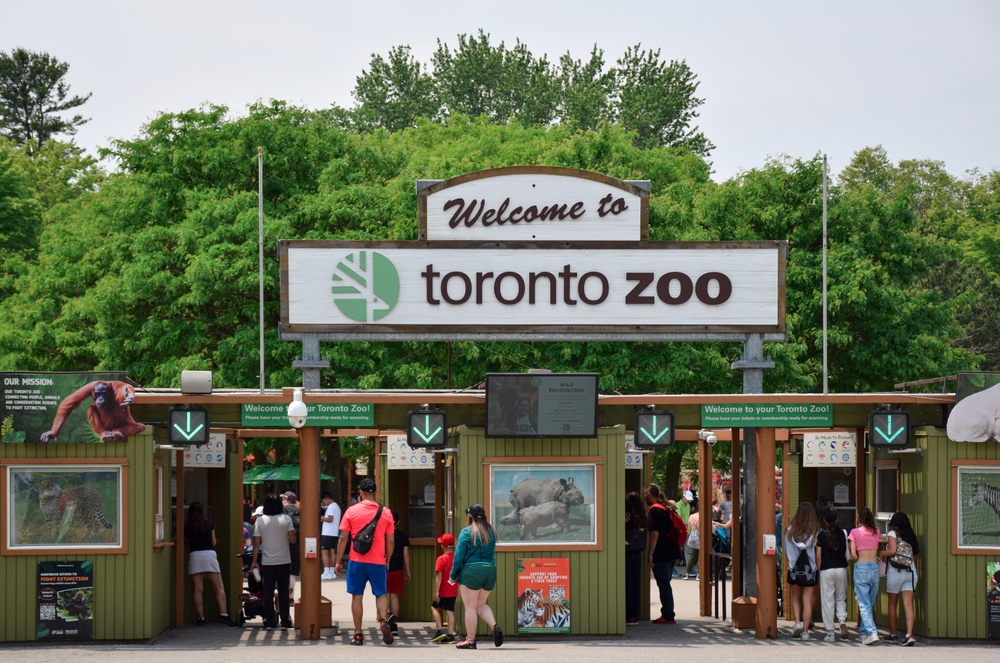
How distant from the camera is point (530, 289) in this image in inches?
683

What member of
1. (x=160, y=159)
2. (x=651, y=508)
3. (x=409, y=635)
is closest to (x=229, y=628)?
(x=409, y=635)

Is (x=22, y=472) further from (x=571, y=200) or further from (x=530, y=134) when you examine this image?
(x=530, y=134)

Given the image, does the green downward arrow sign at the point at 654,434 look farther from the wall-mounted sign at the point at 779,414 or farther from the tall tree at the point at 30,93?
the tall tree at the point at 30,93

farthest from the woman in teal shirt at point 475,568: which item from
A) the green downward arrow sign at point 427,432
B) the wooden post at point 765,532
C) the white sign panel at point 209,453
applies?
the white sign panel at point 209,453

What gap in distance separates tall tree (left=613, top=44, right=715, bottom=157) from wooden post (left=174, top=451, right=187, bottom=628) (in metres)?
46.5

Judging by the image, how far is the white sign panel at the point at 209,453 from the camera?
17531 mm

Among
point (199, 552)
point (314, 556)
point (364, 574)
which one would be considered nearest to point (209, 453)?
point (199, 552)

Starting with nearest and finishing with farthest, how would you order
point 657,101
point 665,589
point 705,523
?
1. point 665,589
2. point 705,523
3. point 657,101

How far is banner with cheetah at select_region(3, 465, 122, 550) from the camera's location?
50.4 ft

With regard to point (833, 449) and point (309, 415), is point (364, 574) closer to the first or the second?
point (309, 415)

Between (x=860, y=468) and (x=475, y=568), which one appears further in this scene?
(x=860, y=468)

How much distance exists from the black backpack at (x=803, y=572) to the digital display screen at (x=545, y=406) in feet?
9.30

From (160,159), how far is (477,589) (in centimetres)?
2195

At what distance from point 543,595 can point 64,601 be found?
5077mm
